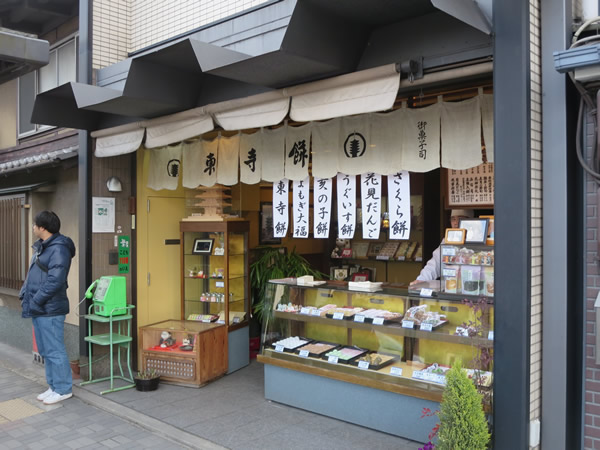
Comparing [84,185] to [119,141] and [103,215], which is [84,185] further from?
[119,141]

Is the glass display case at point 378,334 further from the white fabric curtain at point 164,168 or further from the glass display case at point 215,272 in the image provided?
the white fabric curtain at point 164,168

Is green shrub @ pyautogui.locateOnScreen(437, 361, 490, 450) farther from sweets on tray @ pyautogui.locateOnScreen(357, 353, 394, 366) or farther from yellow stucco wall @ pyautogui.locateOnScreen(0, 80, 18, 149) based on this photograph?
yellow stucco wall @ pyautogui.locateOnScreen(0, 80, 18, 149)

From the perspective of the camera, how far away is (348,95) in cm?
550

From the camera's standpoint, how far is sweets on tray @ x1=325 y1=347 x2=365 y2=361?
21.2 ft

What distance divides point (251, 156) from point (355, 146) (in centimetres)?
180

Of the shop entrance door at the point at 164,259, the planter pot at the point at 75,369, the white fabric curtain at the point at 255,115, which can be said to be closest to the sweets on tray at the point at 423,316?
the white fabric curtain at the point at 255,115

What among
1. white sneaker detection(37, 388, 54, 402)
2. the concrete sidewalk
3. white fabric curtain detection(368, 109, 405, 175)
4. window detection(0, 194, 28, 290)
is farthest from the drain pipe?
white fabric curtain detection(368, 109, 405, 175)

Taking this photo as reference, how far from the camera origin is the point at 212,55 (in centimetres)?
544

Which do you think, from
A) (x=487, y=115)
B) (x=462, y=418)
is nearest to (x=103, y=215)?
(x=487, y=115)

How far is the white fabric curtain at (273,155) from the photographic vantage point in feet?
23.5

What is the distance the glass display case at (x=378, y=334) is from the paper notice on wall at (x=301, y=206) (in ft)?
2.73

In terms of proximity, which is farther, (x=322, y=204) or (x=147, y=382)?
(x=147, y=382)

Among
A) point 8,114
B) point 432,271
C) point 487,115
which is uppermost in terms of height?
point 8,114

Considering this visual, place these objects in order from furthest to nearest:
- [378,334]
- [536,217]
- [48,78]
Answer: [48,78] → [378,334] → [536,217]
